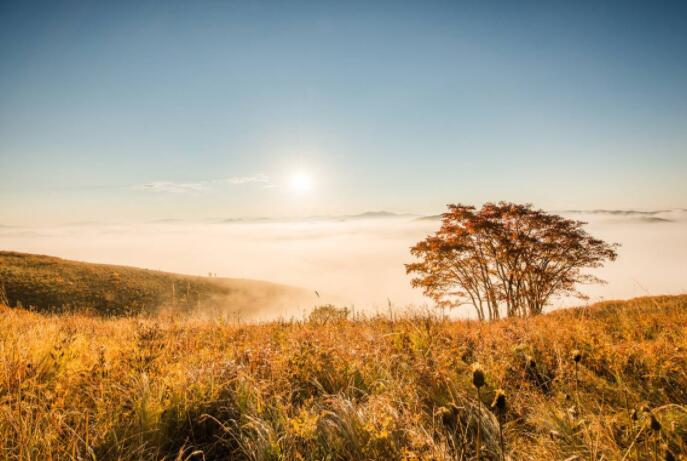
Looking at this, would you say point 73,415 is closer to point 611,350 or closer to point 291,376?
point 291,376

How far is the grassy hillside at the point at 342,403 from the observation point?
2283 millimetres

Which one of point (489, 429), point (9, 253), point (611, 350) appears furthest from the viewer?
point (9, 253)

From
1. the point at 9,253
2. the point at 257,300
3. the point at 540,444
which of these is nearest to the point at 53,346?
the point at 540,444

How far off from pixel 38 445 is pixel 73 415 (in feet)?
1.73

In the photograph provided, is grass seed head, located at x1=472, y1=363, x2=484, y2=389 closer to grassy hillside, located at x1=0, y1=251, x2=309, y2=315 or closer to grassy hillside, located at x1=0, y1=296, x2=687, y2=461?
grassy hillside, located at x1=0, y1=296, x2=687, y2=461

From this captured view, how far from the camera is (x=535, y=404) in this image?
294cm

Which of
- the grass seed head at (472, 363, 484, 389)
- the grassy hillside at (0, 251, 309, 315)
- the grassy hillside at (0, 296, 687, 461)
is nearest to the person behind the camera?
the grass seed head at (472, 363, 484, 389)

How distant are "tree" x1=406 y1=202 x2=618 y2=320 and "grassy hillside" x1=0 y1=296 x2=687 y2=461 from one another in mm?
13871

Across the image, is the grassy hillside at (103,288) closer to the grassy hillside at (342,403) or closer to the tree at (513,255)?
the tree at (513,255)

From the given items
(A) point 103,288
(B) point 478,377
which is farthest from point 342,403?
(A) point 103,288

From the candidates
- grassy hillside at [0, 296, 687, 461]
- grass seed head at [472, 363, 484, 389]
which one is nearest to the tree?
grassy hillside at [0, 296, 687, 461]

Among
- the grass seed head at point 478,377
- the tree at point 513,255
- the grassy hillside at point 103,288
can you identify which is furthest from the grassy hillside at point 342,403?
the grassy hillside at point 103,288

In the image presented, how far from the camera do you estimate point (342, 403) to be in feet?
8.83

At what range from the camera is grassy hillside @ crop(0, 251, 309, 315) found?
99.8 feet
